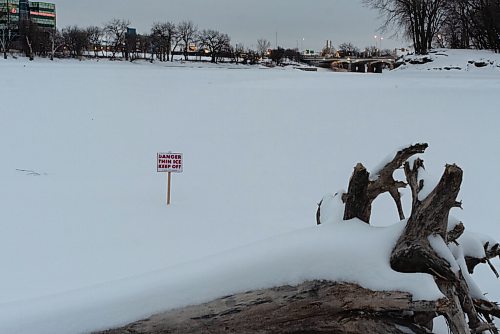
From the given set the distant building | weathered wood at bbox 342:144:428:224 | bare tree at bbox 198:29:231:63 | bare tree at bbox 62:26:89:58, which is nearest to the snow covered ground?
weathered wood at bbox 342:144:428:224

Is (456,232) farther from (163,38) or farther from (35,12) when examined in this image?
(35,12)

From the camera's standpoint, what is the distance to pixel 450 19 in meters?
42.5

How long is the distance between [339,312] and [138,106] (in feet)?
44.6

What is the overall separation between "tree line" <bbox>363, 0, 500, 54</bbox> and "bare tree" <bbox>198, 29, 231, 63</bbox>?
120 ft

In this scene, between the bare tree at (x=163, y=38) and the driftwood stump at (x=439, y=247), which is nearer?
the driftwood stump at (x=439, y=247)

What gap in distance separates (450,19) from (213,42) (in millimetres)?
40574

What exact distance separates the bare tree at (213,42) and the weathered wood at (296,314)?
236 feet

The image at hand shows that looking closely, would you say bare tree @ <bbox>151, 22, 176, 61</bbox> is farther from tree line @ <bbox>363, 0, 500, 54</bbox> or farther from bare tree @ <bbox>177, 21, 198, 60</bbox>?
tree line @ <bbox>363, 0, 500, 54</bbox>

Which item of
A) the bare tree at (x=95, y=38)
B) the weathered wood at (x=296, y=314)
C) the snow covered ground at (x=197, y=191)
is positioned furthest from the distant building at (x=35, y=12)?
the weathered wood at (x=296, y=314)

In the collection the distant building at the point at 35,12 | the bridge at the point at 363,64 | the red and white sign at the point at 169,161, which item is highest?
the distant building at the point at 35,12

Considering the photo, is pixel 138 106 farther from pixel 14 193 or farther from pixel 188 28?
pixel 188 28

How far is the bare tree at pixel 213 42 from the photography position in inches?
2931

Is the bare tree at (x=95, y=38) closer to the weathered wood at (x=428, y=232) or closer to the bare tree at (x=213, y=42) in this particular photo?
the bare tree at (x=213, y=42)

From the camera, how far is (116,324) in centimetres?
240
